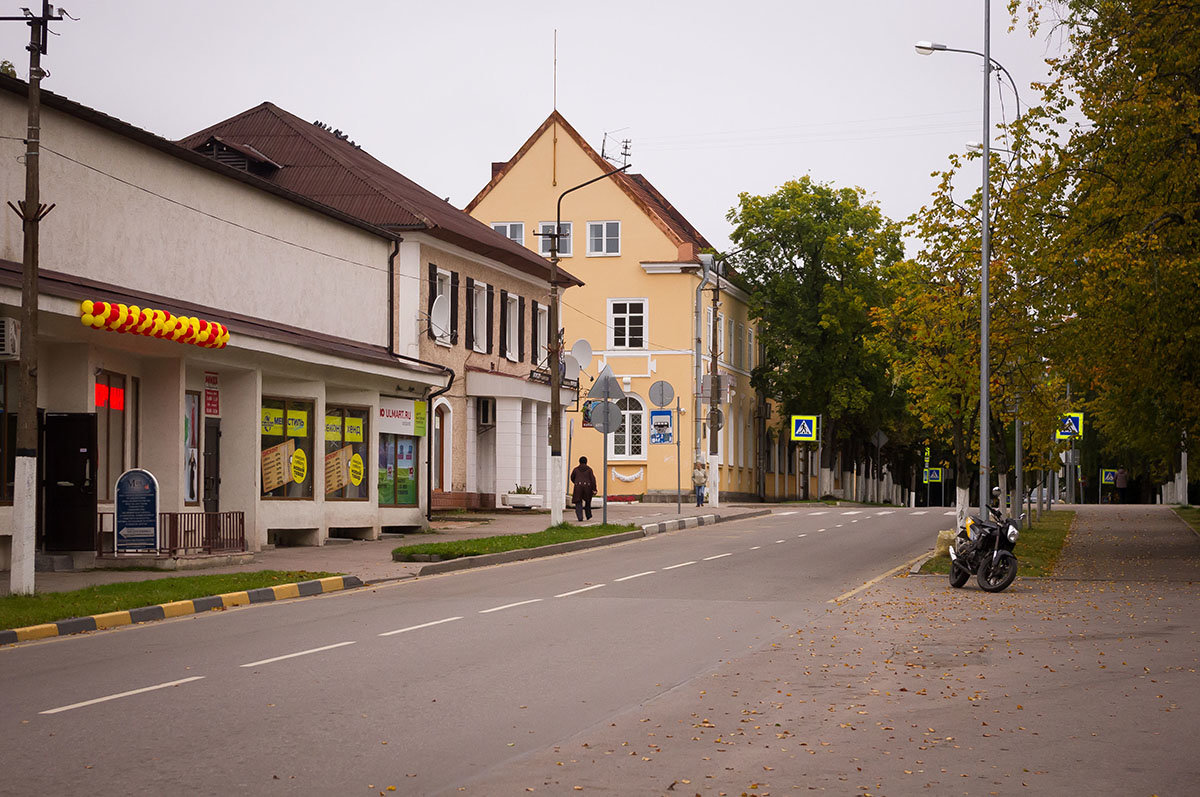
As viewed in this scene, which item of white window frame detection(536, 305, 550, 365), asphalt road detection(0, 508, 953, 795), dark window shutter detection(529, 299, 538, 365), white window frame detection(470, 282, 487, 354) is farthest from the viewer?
white window frame detection(536, 305, 550, 365)

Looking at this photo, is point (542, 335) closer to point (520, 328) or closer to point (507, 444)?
point (520, 328)

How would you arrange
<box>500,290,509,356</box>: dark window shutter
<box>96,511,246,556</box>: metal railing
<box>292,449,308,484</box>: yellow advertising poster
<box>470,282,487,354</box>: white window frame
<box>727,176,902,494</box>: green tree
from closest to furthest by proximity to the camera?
<box>96,511,246,556</box>: metal railing < <box>292,449,308,484</box>: yellow advertising poster < <box>470,282,487,354</box>: white window frame < <box>500,290,509,356</box>: dark window shutter < <box>727,176,902,494</box>: green tree

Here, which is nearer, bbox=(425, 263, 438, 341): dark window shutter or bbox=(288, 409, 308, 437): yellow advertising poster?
bbox=(288, 409, 308, 437): yellow advertising poster

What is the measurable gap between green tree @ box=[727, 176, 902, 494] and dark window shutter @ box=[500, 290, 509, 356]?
2197 centimetres

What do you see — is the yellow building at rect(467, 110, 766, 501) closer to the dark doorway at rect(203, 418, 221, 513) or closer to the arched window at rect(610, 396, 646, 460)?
the arched window at rect(610, 396, 646, 460)

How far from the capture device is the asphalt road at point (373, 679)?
8539mm

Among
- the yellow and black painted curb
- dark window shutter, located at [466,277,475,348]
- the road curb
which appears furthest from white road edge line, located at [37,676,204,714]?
dark window shutter, located at [466,277,475,348]

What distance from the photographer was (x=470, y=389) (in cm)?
4453

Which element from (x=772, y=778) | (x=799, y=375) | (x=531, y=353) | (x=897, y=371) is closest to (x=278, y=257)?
(x=897, y=371)

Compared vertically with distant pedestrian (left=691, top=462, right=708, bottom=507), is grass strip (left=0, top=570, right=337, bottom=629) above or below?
below

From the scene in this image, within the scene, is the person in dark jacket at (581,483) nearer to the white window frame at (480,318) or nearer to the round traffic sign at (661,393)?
the round traffic sign at (661,393)

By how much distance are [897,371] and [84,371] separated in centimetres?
1724

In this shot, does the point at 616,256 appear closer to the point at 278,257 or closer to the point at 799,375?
the point at 799,375

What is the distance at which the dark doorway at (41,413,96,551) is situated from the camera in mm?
22500
